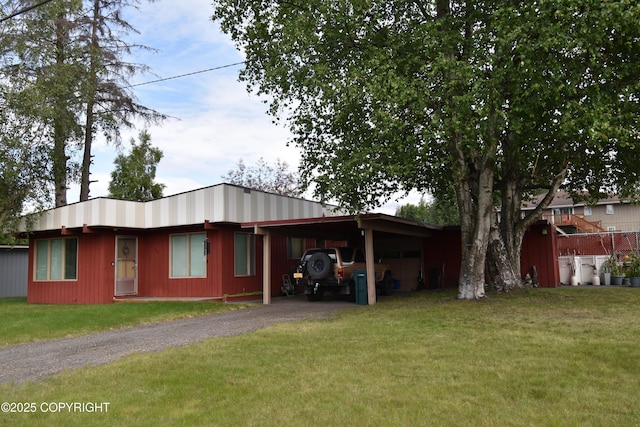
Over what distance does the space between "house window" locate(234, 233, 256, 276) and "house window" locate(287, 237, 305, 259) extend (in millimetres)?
2096

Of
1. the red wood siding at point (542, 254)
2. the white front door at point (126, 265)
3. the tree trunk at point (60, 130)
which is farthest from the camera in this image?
the tree trunk at point (60, 130)

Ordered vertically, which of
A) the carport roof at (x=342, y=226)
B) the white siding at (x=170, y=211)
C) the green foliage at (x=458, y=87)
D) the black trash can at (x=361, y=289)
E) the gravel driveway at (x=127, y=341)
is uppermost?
the green foliage at (x=458, y=87)

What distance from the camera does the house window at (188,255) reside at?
666 inches

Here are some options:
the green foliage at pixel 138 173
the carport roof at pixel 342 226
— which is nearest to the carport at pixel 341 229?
the carport roof at pixel 342 226

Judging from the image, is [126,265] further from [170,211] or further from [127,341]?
[127,341]

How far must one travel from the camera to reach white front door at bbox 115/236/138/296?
58.2ft

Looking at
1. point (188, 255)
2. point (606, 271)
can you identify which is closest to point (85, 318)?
point (188, 255)

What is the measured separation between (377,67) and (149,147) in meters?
19.4

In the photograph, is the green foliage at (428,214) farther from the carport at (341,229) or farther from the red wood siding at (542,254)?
the carport at (341,229)

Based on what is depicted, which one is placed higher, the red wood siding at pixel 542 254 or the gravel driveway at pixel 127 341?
the red wood siding at pixel 542 254

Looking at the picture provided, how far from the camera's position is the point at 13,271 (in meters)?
25.7

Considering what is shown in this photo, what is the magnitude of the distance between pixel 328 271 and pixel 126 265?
7441 mm

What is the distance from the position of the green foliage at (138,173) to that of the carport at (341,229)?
43.9 ft

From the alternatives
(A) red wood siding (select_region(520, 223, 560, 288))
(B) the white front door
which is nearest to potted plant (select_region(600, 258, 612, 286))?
(A) red wood siding (select_region(520, 223, 560, 288))
